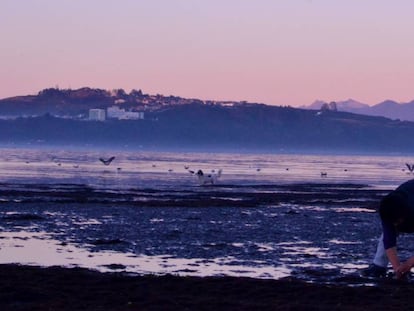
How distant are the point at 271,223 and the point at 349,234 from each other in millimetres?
3459


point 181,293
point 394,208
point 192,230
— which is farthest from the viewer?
point 192,230

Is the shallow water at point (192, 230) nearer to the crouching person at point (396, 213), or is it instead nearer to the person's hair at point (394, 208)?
the crouching person at point (396, 213)

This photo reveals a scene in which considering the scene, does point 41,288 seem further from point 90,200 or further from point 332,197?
point 332,197

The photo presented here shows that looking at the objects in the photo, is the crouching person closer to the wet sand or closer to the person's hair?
the person's hair

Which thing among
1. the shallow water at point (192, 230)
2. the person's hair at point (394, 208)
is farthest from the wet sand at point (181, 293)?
the shallow water at point (192, 230)

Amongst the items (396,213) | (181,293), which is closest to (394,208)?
(396,213)

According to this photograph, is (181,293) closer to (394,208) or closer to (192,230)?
(394,208)

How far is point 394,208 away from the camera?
12.4m

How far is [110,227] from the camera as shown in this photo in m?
27.4

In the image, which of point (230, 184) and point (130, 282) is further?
point (230, 184)

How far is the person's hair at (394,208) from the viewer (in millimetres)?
12281

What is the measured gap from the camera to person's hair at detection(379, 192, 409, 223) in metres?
12.3

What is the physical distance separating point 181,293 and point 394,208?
3.61 meters

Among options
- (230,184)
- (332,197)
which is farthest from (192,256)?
(230,184)
